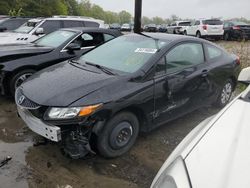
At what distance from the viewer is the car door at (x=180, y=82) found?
4074mm

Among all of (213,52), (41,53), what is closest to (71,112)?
(213,52)

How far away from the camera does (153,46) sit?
14.2 feet

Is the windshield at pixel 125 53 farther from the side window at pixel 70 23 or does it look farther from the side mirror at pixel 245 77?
the side window at pixel 70 23

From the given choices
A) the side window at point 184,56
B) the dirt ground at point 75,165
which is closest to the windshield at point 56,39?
the dirt ground at point 75,165

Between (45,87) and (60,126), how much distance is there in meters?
0.66

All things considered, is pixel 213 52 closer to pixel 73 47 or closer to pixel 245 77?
pixel 245 77

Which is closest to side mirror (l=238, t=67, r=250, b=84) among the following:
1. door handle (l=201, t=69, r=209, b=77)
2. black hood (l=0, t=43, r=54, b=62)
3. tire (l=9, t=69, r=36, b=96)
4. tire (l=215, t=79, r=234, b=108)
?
door handle (l=201, t=69, r=209, b=77)

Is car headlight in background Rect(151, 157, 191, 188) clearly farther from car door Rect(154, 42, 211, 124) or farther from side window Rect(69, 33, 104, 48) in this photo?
side window Rect(69, 33, 104, 48)

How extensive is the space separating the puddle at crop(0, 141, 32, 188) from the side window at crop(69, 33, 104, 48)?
Result: 10.0 ft

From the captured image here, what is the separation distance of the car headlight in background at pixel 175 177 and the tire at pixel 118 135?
168 cm

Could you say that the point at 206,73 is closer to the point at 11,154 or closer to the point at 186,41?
the point at 186,41

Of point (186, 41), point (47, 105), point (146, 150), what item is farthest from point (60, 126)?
point (186, 41)

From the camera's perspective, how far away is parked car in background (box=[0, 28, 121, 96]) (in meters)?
5.56

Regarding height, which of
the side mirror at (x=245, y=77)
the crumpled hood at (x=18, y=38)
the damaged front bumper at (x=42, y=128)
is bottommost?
the damaged front bumper at (x=42, y=128)
